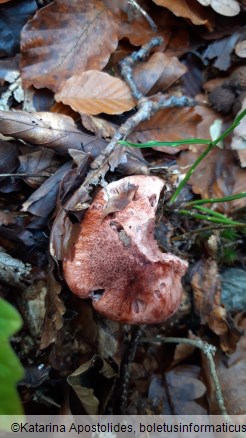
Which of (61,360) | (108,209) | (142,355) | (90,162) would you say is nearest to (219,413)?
(142,355)

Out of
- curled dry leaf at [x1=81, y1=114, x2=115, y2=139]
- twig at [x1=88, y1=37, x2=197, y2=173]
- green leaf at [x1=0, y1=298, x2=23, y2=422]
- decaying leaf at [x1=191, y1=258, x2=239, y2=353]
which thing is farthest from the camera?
decaying leaf at [x1=191, y1=258, x2=239, y2=353]

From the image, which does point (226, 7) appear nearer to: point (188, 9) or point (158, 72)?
point (188, 9)

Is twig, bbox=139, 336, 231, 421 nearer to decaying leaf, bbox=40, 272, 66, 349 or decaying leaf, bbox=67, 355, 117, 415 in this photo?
decaying leaf, bbox=67, 355, 117, 415

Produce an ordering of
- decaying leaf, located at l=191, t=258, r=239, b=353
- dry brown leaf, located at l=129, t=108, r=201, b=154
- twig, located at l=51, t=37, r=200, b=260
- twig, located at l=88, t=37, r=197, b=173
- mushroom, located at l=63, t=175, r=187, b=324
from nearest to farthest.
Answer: mushroom, located at l=63, t=175, r=187, b=324, twig, located at l=51, t=37, r=200, b=260, twig, located at l=88, t=37, r=197, b=173, decaying leaf, located at l=191, t=258, r=239, b=353, dry brown leaf, located at l=129, t=108, r=201, b=154

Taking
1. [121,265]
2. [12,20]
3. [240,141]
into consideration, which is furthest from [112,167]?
[12,20]

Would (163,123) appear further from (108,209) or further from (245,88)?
(108,209)

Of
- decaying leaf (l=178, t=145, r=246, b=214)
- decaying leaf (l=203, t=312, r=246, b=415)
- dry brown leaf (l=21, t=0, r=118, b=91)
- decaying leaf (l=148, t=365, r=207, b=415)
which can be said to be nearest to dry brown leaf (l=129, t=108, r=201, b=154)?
decaying leaf (l=178, t=145, r=246, b=214)

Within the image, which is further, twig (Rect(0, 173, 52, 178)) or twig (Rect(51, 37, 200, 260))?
twig (Rect(0, 173, 52, 178))

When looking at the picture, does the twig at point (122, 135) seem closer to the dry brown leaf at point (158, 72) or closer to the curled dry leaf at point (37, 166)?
the dry brown leaf at point (158, 72)
